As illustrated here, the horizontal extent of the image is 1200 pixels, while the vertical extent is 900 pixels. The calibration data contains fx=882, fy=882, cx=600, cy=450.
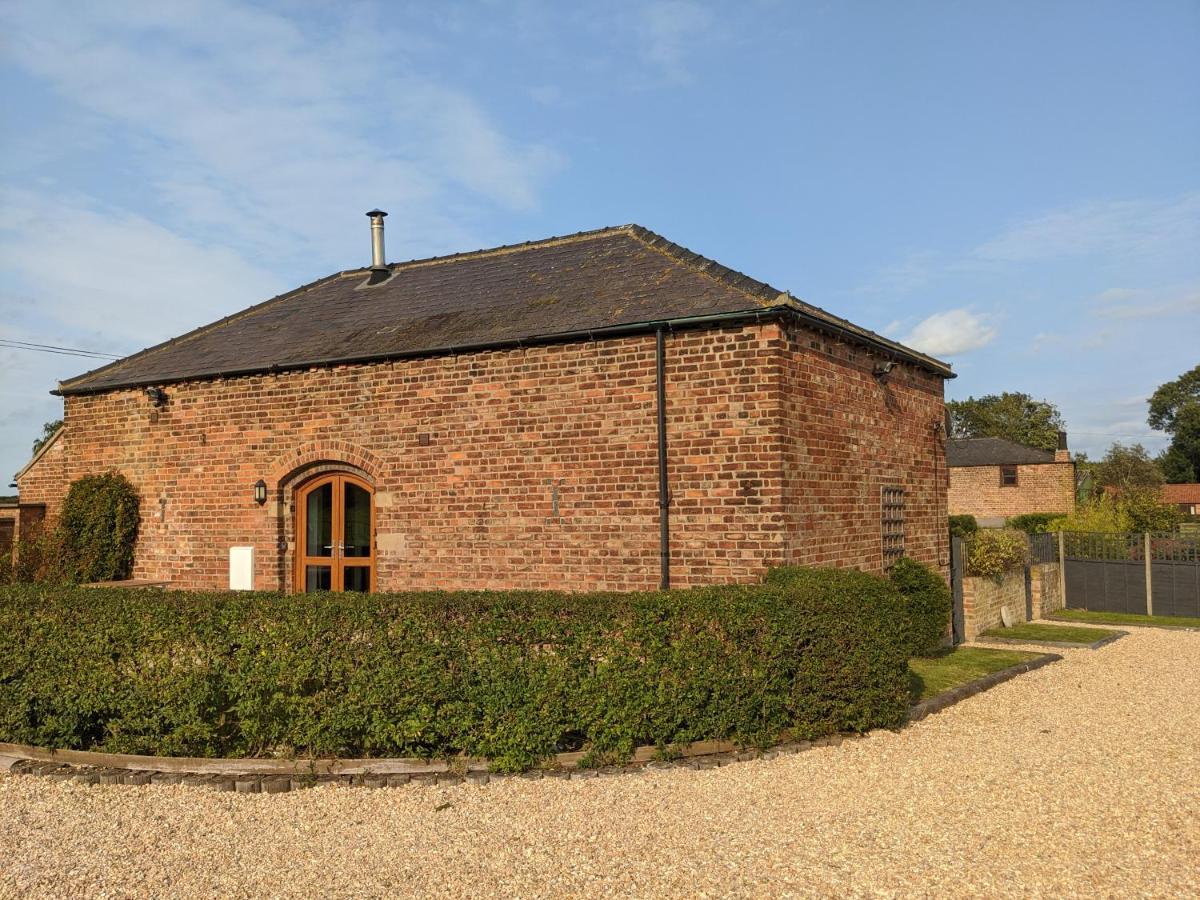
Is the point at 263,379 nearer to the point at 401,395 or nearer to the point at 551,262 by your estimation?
the point at 401,395

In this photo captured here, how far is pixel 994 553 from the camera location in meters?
14.2

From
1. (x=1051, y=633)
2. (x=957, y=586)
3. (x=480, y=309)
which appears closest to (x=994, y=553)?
(x=957, y=586)

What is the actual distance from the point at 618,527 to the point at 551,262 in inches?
210

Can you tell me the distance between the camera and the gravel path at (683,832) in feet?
15.0

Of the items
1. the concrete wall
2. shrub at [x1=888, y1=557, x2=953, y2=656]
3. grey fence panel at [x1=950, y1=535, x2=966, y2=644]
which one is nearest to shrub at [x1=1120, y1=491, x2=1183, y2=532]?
the concrete wall

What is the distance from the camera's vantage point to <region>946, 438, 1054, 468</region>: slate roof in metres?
42.6

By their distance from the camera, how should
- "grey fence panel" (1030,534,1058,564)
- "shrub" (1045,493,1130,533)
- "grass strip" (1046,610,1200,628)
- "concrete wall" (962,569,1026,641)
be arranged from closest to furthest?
1. "concrete wall" (962,569,1026,641)
2. "grass strip" (1046,610,1200,628)
3. "grey fence panel" (1030,534,1058,564)
4. "shrub" (1045,493,1130,533)

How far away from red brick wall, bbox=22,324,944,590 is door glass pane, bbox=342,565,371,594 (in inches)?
31.2

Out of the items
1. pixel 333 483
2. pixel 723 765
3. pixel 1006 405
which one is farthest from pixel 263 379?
pixel 1006 405

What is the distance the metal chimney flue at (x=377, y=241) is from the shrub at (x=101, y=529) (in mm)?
5858

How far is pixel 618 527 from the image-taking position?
33.4ft

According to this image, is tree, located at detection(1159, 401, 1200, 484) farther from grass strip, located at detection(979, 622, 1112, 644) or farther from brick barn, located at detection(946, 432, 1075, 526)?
grass strip, located at detection(979, 622, 1112, 644)

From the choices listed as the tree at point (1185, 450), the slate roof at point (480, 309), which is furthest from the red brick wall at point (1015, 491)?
the tree at point (1185, 450)

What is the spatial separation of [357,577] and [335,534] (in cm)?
70
